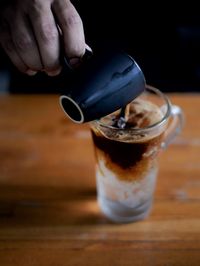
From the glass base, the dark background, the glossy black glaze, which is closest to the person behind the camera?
the glossy black glaze

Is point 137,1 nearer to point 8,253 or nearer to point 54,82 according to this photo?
point 54,82

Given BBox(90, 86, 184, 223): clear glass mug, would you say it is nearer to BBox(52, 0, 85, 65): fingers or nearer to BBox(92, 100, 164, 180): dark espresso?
BBox(92, 100, 164, 180): dark espresso

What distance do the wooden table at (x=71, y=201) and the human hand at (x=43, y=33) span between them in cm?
25

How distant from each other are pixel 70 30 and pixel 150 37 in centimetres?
73

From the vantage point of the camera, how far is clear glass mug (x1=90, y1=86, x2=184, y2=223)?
630mm

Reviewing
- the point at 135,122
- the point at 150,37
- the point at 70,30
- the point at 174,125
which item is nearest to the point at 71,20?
the point at 70,30

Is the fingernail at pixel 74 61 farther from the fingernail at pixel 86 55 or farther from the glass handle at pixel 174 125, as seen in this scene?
the glass handle at pixel 174 125

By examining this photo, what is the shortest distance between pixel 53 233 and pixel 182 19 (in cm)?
83

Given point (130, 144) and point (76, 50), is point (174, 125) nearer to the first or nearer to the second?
point (130, 144)

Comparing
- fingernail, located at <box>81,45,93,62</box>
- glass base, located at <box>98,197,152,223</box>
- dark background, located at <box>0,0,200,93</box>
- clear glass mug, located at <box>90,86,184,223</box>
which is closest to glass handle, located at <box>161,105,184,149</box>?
clear glass mug, located at <box>90,86,184,223</box>

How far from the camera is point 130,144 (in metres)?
0.63

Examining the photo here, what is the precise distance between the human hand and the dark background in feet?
1.99

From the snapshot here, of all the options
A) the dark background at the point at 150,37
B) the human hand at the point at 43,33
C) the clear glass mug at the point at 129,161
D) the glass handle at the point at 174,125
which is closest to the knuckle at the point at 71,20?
the human hand at the point at 43,33

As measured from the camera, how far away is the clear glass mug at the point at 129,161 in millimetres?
630
